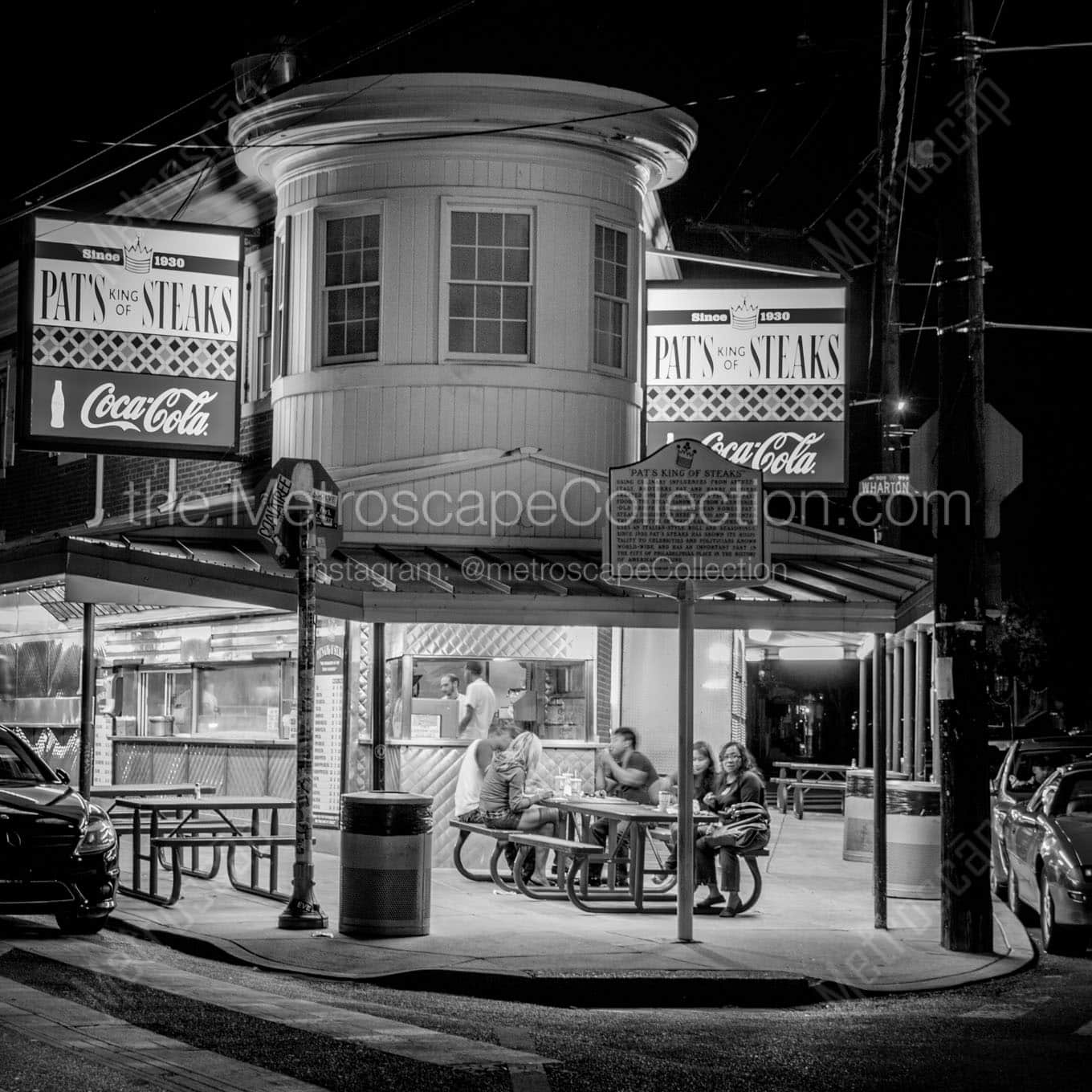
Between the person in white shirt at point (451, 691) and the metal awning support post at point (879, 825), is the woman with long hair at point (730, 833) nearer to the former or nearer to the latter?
the metal awning support post at point (879, 825)

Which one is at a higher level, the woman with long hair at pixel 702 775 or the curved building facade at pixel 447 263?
the curved building facade at pixel 447 263

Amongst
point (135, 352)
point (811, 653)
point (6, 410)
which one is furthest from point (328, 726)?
point (811, 653)

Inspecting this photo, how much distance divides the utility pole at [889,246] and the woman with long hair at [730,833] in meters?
10.4

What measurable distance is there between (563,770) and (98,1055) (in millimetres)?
9713

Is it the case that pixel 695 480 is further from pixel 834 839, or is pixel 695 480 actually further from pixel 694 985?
pixel 834 839

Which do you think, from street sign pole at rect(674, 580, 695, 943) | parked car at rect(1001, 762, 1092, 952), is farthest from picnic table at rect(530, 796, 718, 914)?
parked car at rect(1001, 762, 1092, 952)

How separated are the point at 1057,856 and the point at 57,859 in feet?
24.6

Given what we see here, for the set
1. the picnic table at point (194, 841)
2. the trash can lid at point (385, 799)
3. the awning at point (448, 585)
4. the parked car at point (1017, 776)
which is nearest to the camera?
the trash can lid at point (385, 799)

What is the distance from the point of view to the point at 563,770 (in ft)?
55.8

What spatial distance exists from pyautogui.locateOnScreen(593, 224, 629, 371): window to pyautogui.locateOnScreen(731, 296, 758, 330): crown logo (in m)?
1.41

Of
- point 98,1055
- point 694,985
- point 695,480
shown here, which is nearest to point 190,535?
point 695,480

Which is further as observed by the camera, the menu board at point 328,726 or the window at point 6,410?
the window at point 6,410

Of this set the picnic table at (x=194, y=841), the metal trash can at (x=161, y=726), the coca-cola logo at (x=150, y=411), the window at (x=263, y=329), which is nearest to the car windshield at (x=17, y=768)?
the picnic table at (x=194, y=841)

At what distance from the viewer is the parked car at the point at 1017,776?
630 inches
